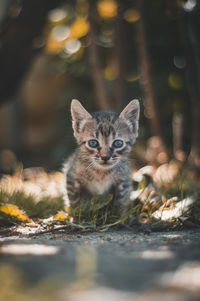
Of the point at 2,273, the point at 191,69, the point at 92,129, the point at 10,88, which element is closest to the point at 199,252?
the point at 2,273

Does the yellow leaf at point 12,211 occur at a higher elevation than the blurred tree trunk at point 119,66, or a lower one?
lower

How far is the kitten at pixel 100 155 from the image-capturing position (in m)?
3.03

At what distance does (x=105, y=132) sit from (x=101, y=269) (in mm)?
1732

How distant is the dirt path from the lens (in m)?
1.24

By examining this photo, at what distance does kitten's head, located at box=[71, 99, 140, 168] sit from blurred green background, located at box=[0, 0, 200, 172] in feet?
4.39

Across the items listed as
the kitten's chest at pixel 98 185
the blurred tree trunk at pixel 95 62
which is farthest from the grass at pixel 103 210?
the blurred tree trunk at pixel 95 62

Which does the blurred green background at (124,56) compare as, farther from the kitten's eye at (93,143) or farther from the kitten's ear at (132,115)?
the kitten's eye at (93,143)

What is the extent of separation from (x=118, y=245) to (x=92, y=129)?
1389 millimetres

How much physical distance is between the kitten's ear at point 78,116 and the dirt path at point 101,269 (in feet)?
4.51

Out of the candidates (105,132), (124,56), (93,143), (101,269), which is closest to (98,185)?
(93,143)

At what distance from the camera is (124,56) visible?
624 centimetres

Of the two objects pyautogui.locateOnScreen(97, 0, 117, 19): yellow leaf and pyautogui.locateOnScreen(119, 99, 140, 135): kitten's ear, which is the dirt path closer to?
pyautogui.locateOnScreen(119, 99, 140, 135): kitten's ear

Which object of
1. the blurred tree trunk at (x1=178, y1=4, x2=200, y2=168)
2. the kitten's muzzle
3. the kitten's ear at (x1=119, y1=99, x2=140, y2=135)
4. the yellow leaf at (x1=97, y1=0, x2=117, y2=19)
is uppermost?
the yellow leaf at (x1=97, y1=0, x2=117, y2=19)

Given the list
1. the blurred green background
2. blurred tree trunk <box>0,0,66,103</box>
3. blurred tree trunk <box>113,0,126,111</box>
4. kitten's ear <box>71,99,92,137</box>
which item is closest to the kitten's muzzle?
kitten's ear <box>71,99,92,137</box>
